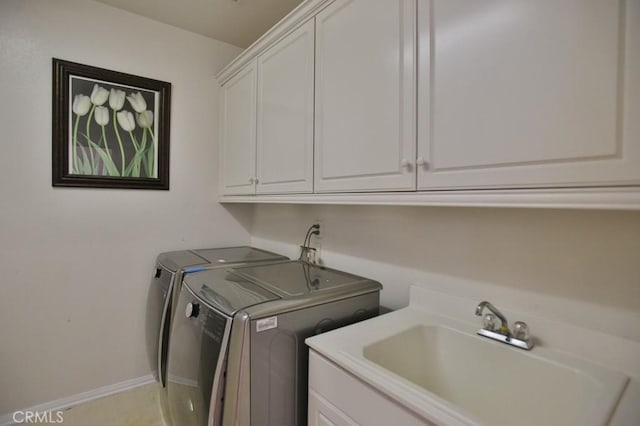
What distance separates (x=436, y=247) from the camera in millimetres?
1321

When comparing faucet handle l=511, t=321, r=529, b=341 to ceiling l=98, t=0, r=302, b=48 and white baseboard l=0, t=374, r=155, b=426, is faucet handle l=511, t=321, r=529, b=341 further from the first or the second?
white baseboard l=0, t=374, r=155, b=426

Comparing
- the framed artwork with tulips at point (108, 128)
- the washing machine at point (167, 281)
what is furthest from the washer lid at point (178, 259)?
the framed artwork with tulips at point (108, 128)

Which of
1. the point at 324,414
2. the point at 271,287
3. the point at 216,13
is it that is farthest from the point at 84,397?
the point at 216,13

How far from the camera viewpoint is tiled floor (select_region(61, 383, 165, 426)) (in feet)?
5.94

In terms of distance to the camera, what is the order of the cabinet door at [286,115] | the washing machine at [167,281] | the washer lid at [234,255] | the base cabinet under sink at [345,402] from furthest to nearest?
the washer lid at [234,255] → the washing machine at [167,281] → the cabinet door at [286,115] → the base cabinet under sink at [345,402]

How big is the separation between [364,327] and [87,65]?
2253 mm

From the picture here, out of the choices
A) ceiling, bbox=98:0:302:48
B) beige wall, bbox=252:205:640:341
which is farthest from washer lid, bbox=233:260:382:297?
ceiling, bbox=98:0:302:48

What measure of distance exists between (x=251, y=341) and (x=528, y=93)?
1.08 m

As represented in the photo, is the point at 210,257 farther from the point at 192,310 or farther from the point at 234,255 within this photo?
the point at 192,310

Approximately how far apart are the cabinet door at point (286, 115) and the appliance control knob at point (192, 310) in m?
0.70

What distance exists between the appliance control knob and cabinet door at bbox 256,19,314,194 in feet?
2.31

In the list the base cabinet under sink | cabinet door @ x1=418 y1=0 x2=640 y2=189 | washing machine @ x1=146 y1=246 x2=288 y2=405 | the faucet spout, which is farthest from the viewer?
washing machine @ x1=146 y1=246 x2=288 y2=405
